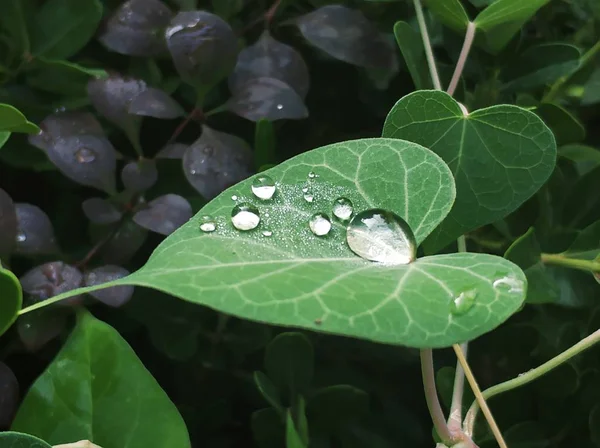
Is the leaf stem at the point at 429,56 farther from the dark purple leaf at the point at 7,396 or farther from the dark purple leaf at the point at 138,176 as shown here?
the dark purple leaf at the point at 7,396

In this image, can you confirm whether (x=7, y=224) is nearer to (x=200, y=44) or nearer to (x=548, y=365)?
(x=200, y=44)

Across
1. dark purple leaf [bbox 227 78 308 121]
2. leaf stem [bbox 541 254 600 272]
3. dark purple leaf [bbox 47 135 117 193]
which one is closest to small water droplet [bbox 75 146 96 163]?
dark purple leaf [bbox 47 135 117 193]

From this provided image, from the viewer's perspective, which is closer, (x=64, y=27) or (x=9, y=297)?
(x=9, y=297)

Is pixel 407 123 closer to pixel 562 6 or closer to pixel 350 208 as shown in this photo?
pixel 350 208

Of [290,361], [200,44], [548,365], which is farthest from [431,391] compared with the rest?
[200,44]

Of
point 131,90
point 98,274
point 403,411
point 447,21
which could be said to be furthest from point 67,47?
point 403,411

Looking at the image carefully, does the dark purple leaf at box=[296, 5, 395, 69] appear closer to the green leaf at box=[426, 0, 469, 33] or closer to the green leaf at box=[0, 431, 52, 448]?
the green leaf at box=[426, 0, 469, 33]

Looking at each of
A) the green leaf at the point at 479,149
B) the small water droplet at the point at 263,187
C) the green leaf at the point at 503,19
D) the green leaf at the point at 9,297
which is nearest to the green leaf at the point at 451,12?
the green leaf at the point at 503,19
